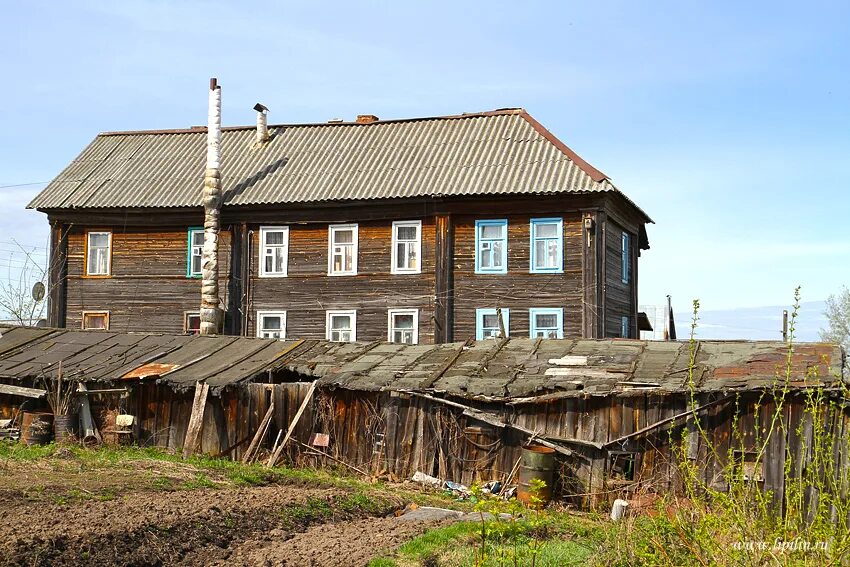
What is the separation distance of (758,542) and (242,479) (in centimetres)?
1075

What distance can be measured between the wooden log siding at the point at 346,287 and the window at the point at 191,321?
1684mm

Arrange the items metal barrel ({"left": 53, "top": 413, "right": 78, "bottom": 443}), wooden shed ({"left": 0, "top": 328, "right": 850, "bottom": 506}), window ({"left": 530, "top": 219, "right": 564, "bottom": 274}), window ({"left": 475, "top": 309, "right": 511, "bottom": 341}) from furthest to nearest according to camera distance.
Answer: window ({"left": 475, "top": 309, "right": 511, "bottom": 341}) → window ({"left": 530, "top": 219, "right": 564, "bottom": 274}) → metal barrel ({"left": 53, "top": 413, "right": 78, "bottom": 443}) → wooden shed ({"left": 0, "top": 328, "right": 850, "bottom": 506})

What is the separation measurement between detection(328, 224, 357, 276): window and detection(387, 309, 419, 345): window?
1.82 meters

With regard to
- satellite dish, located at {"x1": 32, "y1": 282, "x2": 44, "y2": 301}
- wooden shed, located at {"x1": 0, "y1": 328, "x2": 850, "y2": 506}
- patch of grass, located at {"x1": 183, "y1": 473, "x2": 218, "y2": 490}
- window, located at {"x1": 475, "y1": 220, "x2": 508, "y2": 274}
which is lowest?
patch of grass, located at {"x1": 183, "y1": 473, "x2": 218, "y2": 490}

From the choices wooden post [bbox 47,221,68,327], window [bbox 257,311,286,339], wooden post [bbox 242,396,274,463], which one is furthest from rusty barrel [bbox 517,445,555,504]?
wooden post [bbox 47,221,68,327]

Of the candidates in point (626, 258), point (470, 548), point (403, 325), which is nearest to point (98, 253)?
point (403, 325)

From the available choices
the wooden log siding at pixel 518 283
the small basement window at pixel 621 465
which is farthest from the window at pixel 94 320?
the small basement window at pixel 621 465

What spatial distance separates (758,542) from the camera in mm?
6527

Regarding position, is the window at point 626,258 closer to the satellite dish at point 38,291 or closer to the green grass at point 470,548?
the green grass at point 470,548

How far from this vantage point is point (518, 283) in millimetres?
25531

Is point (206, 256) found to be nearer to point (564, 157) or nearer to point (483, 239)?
point (483, 239)

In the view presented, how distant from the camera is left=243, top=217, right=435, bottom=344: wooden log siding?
1035 inches

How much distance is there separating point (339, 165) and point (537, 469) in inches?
589

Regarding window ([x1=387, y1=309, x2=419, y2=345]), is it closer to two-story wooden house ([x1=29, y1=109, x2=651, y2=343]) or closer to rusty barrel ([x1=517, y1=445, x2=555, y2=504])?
two-story wooden house ([x1=29, y1=109, x2=651, y2=343])
